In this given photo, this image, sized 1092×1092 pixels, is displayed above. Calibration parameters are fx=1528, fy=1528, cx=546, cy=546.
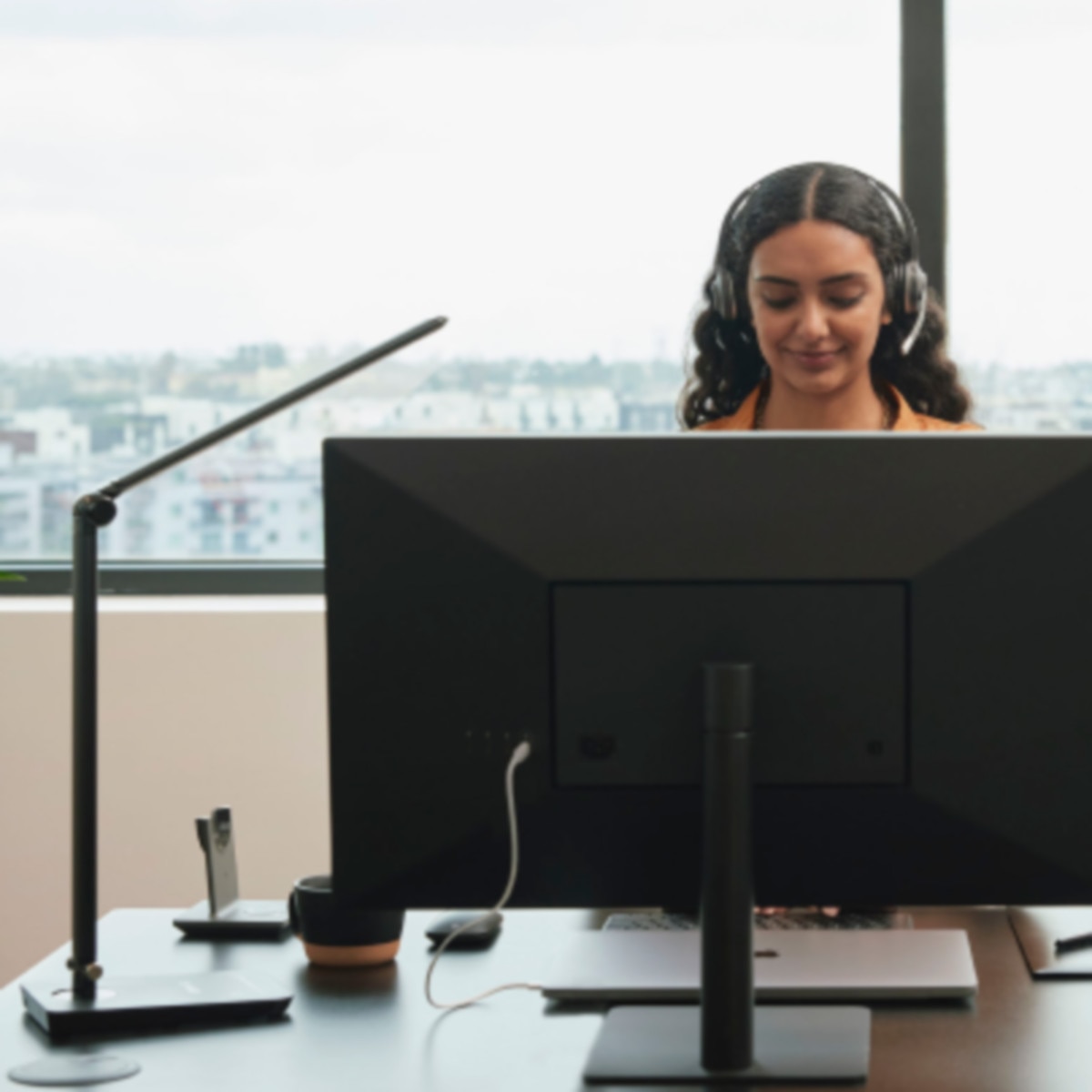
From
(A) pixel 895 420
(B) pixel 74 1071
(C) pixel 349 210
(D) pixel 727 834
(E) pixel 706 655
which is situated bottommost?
(B) pixel 74 1071

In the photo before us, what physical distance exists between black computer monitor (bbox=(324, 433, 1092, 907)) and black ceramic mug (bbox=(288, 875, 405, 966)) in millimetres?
258

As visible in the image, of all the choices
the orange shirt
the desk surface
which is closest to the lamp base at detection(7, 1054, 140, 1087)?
the desk surface

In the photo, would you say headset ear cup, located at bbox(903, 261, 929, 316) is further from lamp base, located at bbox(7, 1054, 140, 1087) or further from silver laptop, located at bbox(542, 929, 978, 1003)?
lamp base, located at bbox(7, 1054, 140, 1087)

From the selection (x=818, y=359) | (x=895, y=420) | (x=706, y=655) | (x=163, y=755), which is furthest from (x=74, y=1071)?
(x=163, y=755)

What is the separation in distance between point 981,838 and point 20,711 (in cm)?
220

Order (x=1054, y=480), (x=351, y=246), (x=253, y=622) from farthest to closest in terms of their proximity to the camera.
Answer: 1. (x=351, y=246)
2. (x=253, y=622)
3. (x=1054, y=480)

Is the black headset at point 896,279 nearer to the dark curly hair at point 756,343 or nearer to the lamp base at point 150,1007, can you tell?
the dark curly hair at point 756,343

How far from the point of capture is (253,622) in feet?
9.11

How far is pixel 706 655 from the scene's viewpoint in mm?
982

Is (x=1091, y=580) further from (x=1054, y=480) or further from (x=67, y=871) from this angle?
(x=67, y=871)

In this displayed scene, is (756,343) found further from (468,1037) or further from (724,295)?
(468,1037)

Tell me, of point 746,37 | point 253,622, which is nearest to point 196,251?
point 253,622

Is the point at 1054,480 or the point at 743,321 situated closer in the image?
the point at 1054,480

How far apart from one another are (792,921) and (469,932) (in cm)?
28
